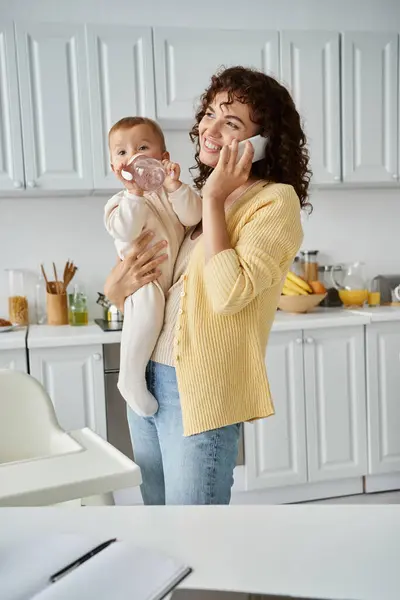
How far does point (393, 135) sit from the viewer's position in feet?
11.0

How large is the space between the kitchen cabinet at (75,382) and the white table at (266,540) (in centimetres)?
188

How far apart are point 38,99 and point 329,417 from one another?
2015 mm

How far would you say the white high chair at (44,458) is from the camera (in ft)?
3.34

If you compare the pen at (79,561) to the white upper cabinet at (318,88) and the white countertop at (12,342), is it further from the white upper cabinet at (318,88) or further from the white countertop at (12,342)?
the white upper cabinet at (318,88)

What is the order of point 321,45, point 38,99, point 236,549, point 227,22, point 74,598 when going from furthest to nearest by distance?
point 227,22
point 321,45
point 38,99
point 236,549
point 74,598

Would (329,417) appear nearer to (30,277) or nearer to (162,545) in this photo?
(30,277)

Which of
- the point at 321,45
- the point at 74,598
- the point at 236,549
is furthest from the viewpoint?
the point at 321,45

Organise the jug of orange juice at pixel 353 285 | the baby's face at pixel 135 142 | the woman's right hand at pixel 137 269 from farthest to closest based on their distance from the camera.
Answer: the jug of orange juice at pixel 353 285 → the baby's face at pixel 135 142 → the woman's right hand at pixel 137 269

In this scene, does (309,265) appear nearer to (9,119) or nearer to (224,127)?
(9,119)

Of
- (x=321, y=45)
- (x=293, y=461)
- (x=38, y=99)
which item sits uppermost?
(x=321, y=45)

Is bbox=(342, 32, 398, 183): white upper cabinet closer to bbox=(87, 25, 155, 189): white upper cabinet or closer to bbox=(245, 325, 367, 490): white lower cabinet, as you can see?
bbox=(245, 325, 367, 490): white lower cabinet

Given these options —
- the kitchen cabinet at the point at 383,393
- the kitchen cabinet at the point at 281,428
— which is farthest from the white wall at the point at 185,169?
the kitchen cabinet at the point at 281,428

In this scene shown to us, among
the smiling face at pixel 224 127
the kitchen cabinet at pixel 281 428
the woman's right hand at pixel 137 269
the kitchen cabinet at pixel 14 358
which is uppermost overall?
the smiling face at pixel 224 127

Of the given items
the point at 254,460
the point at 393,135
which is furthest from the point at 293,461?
the point at 393,135
